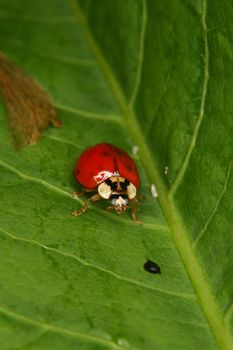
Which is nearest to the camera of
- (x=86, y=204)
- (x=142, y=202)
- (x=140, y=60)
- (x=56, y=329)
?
(x=56, y=329)

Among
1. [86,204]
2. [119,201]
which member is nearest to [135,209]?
[119,201]

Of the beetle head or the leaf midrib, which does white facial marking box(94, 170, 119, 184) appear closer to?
the beetle head

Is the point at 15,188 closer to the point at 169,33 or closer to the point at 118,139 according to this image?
the point at 118,139

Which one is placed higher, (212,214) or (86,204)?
(212,214)

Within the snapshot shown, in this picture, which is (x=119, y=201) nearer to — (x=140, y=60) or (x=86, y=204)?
(x=86, y=204)

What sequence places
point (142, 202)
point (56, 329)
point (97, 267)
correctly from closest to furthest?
1. point (56, 329)
2. point (97, 267)
3. point (142, 202)

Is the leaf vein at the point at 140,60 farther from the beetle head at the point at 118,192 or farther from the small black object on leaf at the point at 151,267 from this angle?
the small black object on leaf at the point at 151,267

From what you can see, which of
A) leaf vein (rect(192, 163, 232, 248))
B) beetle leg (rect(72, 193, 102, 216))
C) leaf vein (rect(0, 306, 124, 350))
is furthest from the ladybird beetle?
leaf vein (rect(0, 306, 124, 350))
